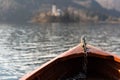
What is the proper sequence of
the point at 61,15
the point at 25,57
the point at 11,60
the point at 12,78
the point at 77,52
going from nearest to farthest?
the point at 77,52 < the point at 12,78 < the point at 11,60 < the point at 25,57 < the point at 61,15

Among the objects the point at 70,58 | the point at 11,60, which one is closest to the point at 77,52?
the point at 70,58

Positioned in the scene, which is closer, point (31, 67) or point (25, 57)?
point (31, 67)

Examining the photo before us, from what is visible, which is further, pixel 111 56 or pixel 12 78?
pixel 12 78

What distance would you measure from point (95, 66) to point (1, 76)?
9.66 m

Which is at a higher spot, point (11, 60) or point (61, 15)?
point (61, 15)

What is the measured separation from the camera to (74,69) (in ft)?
52.5

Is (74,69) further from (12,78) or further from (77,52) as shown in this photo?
(12,78)

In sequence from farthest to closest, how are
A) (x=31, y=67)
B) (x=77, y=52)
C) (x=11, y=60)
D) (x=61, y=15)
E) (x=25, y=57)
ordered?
(x=61, y=15)
(x=25, y=57)
(x=11, y=60)
(x=31, y=67)
(x=77, y=52)

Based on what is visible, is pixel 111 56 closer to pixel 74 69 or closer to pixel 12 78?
pixel 74 69

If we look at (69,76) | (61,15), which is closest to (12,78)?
(69,76)

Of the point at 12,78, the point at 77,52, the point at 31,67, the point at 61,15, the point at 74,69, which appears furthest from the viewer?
the point at 61,15

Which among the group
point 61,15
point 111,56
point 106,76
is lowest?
point 106,76

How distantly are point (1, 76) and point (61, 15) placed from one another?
174 meters

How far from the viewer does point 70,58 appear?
49.7ft
